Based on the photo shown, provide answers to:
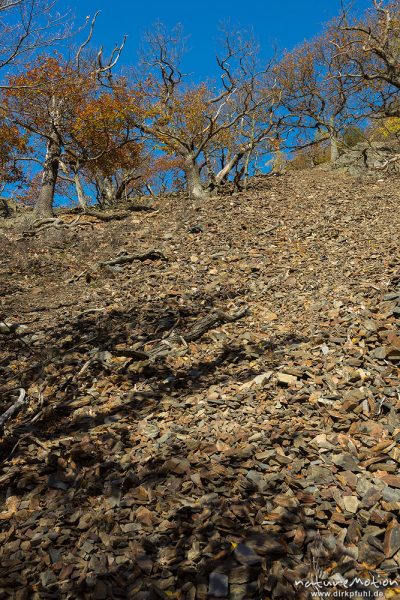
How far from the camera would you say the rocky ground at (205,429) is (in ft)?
8.38

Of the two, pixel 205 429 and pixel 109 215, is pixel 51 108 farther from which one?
pixel 205 429

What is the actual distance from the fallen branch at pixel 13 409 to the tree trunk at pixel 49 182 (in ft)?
38.0

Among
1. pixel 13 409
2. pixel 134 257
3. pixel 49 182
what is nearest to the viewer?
pixel 13 409

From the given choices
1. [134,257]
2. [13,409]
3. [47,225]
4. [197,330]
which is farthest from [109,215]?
[13,409]

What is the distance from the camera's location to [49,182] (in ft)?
50.7

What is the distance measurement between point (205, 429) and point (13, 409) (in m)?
1.96

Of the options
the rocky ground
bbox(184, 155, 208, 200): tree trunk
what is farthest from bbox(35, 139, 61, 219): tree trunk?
the rocky ground

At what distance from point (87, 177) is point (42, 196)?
14.5m

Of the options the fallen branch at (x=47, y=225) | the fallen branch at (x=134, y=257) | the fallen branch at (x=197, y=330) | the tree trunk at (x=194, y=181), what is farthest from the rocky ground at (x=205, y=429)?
the tree trunk at (x=194, y=181)

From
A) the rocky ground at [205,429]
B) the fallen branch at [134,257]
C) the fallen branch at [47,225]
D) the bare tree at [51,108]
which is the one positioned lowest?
the rocky ground at [205,429]

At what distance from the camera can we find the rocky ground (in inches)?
101

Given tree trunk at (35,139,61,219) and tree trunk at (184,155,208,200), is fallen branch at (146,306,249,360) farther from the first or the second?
tree trunk at (35,139,61,219)

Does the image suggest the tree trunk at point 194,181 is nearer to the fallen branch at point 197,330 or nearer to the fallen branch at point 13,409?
the fallen branch at point 197,330

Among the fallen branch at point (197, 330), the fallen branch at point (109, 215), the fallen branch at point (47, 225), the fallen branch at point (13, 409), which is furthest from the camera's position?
the fallen branch at point (109, 215)
